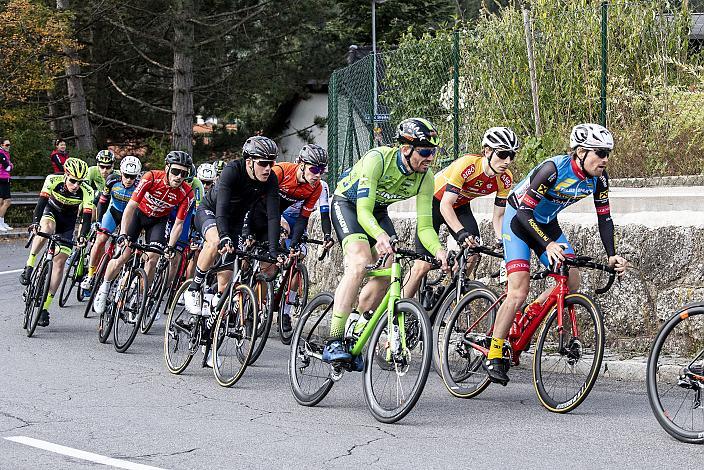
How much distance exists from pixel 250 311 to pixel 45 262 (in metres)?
4.22

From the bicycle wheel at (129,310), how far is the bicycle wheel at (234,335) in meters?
1.78

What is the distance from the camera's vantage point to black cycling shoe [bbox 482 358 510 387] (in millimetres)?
8047

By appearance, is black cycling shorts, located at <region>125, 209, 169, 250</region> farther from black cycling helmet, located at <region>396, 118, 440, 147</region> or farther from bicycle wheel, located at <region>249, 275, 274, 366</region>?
black cycling helmet, located at <region>396, 118, 440, 147</region>

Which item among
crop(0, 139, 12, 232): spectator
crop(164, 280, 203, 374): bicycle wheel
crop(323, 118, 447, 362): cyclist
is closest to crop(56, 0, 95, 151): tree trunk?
crop(0, 139, 12, 232): spectator

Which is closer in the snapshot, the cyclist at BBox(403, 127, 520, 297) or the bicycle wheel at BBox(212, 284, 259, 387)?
the bicycle wheel at BBox(212, 284, 259, 387)

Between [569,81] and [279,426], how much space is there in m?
7.58

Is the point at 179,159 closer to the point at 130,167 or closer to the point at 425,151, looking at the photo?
the point at 130,167

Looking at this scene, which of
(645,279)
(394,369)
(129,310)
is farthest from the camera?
(129,310)

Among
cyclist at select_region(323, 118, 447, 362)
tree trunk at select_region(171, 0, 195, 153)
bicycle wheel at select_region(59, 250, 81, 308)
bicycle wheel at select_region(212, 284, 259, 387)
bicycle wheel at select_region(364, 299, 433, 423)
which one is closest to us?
bicycle wheel at select_region(364, 299, 433, 423)

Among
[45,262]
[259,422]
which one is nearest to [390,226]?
[259,422]

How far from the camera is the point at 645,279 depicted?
966 centimetres

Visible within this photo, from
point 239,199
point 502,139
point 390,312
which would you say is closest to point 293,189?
point 239,199

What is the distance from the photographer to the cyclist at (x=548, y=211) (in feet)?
25.4

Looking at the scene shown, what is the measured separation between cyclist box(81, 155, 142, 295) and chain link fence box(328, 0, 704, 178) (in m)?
3.76
